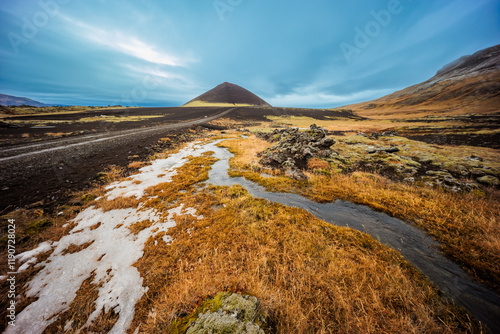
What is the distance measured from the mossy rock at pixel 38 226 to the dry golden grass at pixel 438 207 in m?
10.9

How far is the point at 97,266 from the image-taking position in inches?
202

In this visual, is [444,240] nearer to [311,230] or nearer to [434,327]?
[434,327]

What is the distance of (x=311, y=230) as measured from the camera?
6379mm

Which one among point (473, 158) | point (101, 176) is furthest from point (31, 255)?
point (473, 158)

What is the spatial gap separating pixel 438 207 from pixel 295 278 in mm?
8337

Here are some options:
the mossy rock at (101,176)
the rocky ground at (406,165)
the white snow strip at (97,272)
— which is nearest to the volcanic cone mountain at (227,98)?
the rocky ground at (406,165)

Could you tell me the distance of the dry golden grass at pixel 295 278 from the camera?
133 inches

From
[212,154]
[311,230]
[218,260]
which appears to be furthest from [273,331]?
[212,154]

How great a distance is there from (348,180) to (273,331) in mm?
10357

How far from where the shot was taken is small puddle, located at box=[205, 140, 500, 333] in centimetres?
393

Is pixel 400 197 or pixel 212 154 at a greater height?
pixel 400 197

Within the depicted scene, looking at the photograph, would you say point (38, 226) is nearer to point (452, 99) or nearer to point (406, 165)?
point (406, 165)

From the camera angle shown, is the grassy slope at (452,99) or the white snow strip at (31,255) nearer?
the white snow strip at (31,255)

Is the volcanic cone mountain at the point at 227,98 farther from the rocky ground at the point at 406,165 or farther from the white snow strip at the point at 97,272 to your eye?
the white snow strip at the point at 97,272
